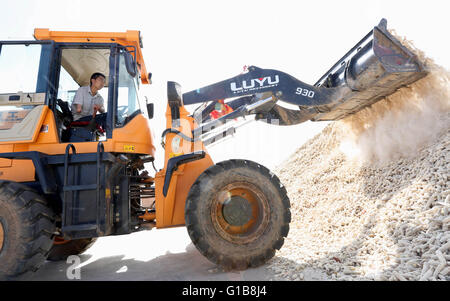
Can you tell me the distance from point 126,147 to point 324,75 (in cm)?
399

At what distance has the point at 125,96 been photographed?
3.97 m

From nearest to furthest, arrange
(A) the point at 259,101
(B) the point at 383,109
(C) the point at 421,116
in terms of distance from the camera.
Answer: (A) the point at 259,101 → (C) the point at 421,116 → (B) the point at 383,109

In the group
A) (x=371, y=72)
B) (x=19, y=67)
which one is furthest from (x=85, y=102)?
(x=371, y=72)

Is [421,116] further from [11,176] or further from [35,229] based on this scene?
[11,176]

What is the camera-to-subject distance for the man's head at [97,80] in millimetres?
4109

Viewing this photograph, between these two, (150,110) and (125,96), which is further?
(150,110)

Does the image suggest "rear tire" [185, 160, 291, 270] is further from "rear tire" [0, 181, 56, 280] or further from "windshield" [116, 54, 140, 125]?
"rear tire" [0, 181, 56, 280]

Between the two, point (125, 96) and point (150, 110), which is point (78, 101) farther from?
point (150, 110)

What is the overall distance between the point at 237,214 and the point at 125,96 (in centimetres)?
239

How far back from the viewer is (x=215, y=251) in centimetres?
320

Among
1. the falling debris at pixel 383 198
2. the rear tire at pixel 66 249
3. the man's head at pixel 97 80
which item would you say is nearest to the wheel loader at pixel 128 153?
the man's head at pixel 97 80

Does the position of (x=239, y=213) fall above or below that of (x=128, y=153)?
below

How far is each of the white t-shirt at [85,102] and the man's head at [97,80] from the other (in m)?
0.11

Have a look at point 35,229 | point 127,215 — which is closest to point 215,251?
point 127,215
